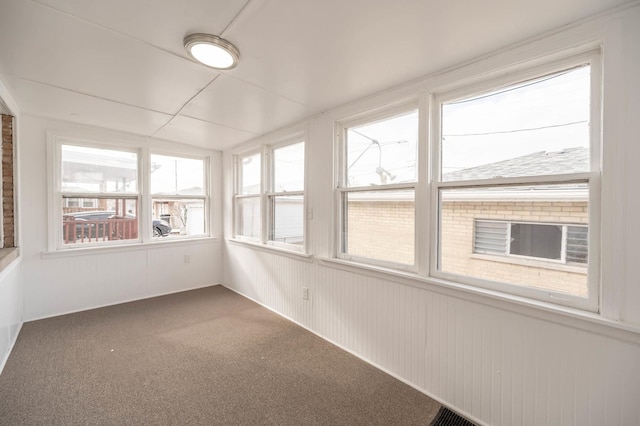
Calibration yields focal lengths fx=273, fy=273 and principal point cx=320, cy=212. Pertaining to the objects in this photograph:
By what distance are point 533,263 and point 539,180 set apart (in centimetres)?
50

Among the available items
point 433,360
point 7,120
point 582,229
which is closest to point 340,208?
point 433,360

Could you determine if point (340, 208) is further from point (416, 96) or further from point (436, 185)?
point (416, 96)

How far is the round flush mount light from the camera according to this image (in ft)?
5.16

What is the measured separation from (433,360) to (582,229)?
127 cm

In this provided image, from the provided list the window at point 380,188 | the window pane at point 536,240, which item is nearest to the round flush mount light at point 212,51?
the window at point 380,188

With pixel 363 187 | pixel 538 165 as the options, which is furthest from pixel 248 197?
pixel 538 165

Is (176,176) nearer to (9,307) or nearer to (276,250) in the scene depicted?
(276,250)

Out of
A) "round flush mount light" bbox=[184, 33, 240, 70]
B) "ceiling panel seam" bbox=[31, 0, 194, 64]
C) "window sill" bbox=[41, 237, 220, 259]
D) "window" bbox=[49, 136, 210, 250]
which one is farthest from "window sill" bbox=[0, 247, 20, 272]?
"round flush mount light" bbox=[184, 33, 240, 70]

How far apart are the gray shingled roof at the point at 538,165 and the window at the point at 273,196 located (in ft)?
6.08

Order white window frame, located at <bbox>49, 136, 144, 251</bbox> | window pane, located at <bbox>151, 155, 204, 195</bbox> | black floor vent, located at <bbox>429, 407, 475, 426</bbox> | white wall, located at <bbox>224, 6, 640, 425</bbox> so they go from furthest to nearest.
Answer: window pane, located at <bbox>151, 155, 204, 195</bbox> → white window frame, located at <bbox>49, 136, 144, 251</bbox> → black floor vent, located at <bbox>429, 407, 475, 426</bbox> → white wall, located at <bbox>224, 6, 640, 425</bbox>

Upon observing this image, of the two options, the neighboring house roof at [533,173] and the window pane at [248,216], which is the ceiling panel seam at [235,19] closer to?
the neighboring house roof at [533,173]

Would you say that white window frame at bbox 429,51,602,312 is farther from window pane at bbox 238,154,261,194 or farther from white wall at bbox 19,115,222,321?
white wall at bbox 19,115,222,321

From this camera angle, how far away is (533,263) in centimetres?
165

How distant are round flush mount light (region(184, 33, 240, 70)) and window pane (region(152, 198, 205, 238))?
2984mm
